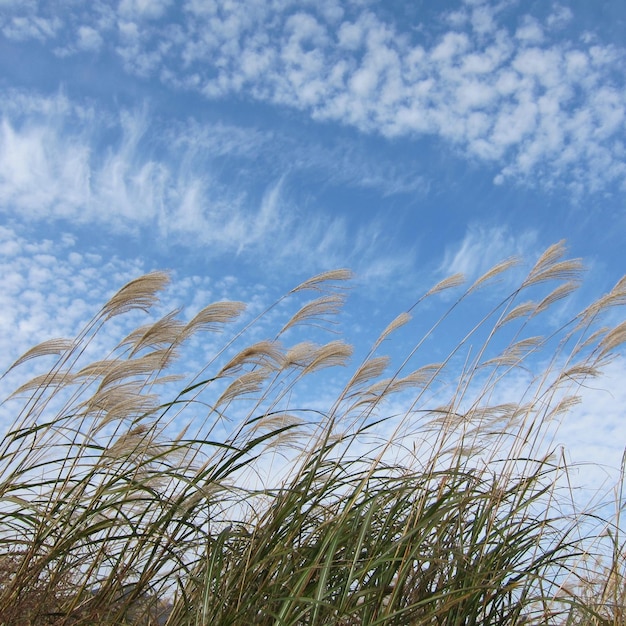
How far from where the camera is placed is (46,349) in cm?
364

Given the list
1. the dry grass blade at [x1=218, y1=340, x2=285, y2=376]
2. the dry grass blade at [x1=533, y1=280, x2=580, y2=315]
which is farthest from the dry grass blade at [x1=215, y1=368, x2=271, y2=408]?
the dry grass blade at [x1=533, y1=280, x2=580, y2=315]

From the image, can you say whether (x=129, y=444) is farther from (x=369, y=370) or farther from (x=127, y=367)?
(x=369, y=370)

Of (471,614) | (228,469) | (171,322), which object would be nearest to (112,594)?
(228,469)

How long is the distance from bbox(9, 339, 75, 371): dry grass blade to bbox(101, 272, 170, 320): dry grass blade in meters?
0.32

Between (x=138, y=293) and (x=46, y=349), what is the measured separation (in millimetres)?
654

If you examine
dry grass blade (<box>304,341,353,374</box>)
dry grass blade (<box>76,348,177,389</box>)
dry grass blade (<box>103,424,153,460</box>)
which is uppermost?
Answer: dry grass blade (<box>304,341,353,374</box>)

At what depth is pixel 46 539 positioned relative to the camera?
3006 mm

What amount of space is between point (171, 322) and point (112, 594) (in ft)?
4.39

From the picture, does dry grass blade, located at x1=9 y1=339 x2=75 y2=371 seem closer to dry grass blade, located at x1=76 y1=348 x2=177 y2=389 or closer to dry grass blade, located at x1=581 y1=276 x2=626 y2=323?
dry grass blade, located at x1=76 y1=348 x2=177 y2=389

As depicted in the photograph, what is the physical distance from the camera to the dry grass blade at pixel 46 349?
3.61 metres

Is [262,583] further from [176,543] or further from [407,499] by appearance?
[407,499]

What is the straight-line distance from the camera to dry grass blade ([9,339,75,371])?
3.61 m

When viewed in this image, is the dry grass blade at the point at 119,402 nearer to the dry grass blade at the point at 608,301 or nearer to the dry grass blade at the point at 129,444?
the dry grass blade at the point at 129,444

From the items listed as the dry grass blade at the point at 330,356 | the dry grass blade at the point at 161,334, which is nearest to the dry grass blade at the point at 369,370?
the dry grass blade at the point at 330,356
